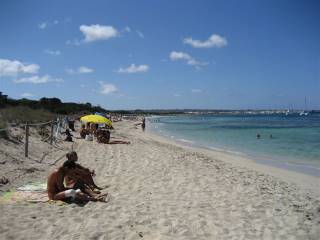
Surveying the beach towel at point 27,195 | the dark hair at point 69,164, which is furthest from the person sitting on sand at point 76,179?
the beach towel at point 27,195

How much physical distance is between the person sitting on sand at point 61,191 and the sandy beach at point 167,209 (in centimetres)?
23

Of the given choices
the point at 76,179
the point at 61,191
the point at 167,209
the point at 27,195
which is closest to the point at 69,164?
the point at 76,179

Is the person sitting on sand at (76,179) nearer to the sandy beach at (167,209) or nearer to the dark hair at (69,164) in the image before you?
the dark hair at (69,164)

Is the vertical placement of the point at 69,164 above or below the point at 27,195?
above

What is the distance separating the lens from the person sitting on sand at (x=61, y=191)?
22.0 feet

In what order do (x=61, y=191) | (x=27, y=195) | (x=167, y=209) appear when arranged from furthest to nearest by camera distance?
(x=27, y=195) → (x=61, y=191) → (x=167, y=209)

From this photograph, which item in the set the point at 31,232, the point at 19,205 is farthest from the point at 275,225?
the point at 19,205

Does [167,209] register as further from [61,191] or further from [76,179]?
[61,191]

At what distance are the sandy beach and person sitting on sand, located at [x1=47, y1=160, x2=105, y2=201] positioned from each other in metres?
0.23

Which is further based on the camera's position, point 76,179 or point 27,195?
point 76,179

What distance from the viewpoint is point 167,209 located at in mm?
6492

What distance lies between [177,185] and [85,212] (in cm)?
304

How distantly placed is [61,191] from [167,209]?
2.01 meters

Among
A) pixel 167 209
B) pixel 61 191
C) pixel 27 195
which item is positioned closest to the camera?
pixel 167 209
